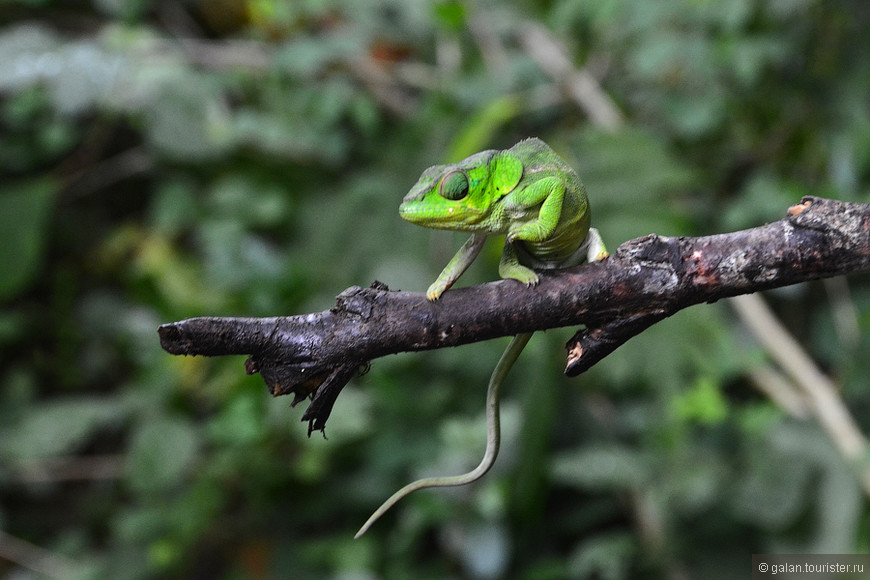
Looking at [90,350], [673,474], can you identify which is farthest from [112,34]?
[673,474]

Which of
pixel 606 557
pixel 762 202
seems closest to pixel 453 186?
pixel 606 557

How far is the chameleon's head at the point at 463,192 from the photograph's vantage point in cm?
123

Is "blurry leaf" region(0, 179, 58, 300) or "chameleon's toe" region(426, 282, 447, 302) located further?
"blurry leaf" region(0, 179, 58, 300)

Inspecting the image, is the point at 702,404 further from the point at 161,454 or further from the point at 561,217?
the point at 161,454

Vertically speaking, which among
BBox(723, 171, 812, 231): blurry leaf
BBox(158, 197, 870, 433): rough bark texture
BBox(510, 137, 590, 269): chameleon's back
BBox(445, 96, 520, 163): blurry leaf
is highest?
BBox(445, 96, 520, 163): blurry leaf

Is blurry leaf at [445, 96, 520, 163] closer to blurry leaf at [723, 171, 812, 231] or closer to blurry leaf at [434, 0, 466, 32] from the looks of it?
blurry leaf at [434, 0, 466, 32]

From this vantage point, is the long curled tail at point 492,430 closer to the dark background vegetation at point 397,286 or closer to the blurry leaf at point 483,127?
the dark background vegetation at point 397,286

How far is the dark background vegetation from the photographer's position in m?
2.55

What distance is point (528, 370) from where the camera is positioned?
2.58m

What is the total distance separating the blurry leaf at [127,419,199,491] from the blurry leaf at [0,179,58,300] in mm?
961

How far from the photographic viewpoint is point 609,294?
105 cm

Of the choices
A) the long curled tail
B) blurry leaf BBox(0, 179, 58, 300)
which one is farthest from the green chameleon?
blurry leaf BBox(0, 179, 58, 300)

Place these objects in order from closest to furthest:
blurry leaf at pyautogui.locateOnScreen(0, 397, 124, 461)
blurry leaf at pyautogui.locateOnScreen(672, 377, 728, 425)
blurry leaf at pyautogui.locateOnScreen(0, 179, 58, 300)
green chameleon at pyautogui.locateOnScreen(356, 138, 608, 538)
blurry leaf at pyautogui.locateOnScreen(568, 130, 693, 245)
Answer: green chameleon at pyautogui.locateOnScreen(356, 138, 608, 538), blurry leaf at pyautogui.locateOnScreen(672, 377, 728, 425), blurry leaf at pyautogui.locateOnScreen(568, 130, 693, 245), blurry leaf at pyautogui.locateOnScreen(0, 397, 124, 461), blurry leaf at pyautogui.locateOnScreen(0, 179, 58, 300)

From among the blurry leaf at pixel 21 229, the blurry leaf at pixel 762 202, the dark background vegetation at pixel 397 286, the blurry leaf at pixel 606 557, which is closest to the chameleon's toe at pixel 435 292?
the dark background vegetation at pixel 397 286
